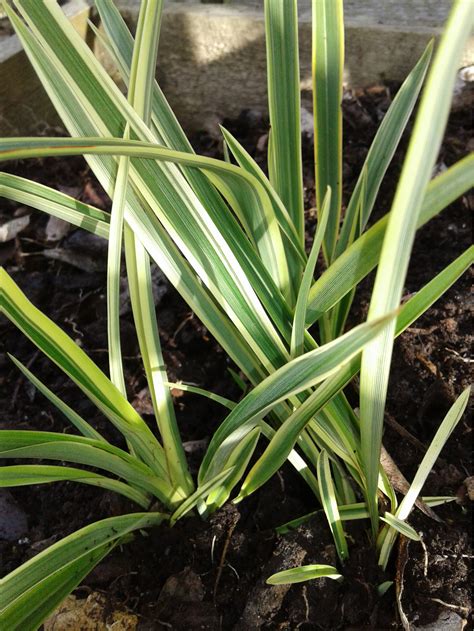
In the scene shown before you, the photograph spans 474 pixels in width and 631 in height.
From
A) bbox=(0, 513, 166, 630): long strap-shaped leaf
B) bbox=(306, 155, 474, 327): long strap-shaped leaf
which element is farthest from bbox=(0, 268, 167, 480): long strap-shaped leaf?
bbox=(306, 155, 474, 327): long strap-shaped leaf

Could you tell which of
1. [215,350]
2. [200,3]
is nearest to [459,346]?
[215,350]

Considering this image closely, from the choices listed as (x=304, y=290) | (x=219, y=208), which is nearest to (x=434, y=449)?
(x=304, y=290)

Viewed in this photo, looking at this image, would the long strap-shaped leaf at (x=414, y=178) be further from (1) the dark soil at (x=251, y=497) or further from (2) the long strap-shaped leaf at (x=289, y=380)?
(1) the dark soil at (x=251, y=497)

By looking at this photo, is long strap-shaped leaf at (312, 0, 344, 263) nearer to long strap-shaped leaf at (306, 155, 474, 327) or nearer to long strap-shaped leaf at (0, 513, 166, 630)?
long strap-shaped leaf at (306, 155, 474, 327)

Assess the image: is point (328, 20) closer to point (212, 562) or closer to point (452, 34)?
point (452, 34)

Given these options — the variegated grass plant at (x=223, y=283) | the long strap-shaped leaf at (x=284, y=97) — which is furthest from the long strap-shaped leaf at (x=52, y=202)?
the long strap-shaped leaf at (x=284, y=97)

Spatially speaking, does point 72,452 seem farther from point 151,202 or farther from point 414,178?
point 414,178

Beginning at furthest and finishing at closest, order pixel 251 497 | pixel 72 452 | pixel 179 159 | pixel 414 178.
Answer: pixel 251 497
pixel 72 452
pixel 179 159
pixel 414 178
